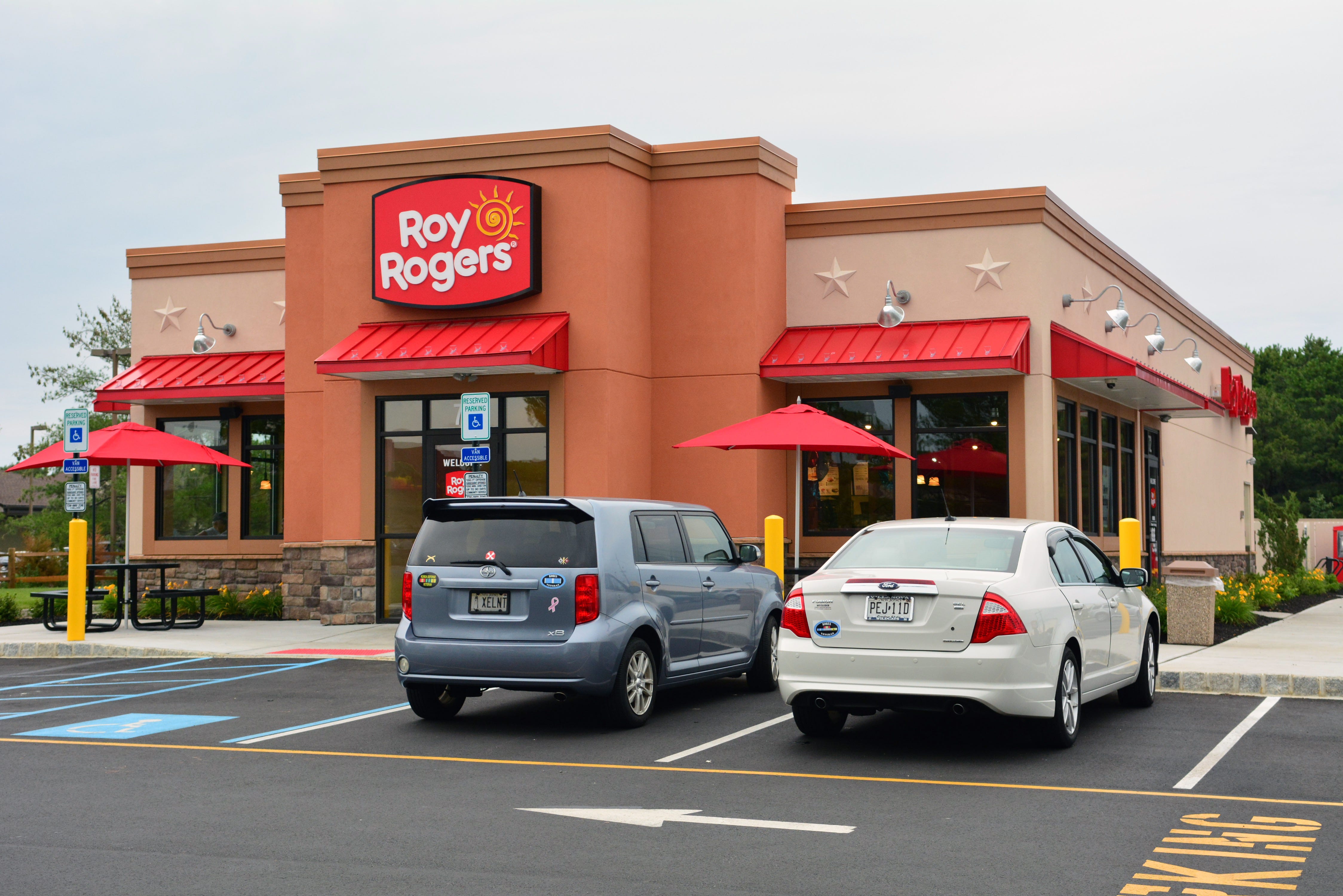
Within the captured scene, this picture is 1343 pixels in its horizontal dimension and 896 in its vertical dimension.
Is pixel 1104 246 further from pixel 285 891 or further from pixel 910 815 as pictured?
pixel 285 891

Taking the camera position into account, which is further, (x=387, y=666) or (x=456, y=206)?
(x=456, y=206)

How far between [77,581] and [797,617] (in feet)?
38.8

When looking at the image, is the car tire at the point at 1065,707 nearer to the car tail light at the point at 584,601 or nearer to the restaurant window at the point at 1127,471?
the car tail light at the point at 584,601

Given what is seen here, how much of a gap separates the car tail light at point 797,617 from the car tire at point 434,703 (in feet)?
9.71

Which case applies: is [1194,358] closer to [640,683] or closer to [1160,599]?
[1160,599]

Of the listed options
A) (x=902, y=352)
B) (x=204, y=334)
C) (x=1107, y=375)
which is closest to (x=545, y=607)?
(x=902, y=352)

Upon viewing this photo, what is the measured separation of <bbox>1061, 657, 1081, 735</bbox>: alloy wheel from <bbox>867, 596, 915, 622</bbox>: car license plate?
1.17 meters

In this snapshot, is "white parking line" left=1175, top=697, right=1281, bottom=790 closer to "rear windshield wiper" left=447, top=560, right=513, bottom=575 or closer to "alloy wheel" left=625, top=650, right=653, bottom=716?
"alloy wheel" left=625, top=650, right=653, bottom=716

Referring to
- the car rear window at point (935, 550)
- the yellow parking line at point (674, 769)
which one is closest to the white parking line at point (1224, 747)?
the yellow parking line at point (674, 769)

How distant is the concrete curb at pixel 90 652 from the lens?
53.1 feet

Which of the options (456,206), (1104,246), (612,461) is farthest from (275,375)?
(1104,246)

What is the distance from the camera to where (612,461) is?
1834 centimetres

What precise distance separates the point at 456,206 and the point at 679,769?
12026 millimetres

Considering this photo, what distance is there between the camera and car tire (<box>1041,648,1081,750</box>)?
29.0 feet
